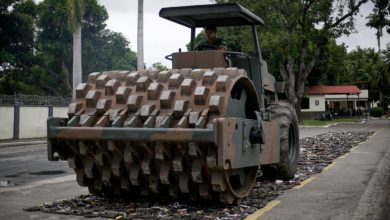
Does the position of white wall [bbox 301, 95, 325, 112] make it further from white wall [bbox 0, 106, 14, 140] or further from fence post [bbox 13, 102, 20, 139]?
white wall [bbox 0, 106, 14, 140]

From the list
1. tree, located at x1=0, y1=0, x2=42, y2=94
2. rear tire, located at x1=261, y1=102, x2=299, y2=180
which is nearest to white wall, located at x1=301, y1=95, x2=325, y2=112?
tree, located at x1=0, y1=0, x2=42, y2=94

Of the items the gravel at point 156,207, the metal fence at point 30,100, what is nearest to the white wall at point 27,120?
the metal fence at point 30,100

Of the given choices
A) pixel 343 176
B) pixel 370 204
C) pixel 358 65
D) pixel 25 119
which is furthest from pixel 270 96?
pixel 358 65

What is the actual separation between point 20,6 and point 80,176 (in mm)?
42134

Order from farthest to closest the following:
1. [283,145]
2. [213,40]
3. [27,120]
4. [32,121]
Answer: [32,121], [27,120], [283,145], [213,40]

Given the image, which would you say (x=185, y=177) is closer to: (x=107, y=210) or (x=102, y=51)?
(x=107, y=210)

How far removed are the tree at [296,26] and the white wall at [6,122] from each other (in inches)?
719

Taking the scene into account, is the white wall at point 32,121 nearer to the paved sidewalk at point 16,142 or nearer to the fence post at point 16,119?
the fence post at point 16,119

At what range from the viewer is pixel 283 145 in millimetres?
8680

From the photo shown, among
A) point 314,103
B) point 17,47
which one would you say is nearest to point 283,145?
point 17,47

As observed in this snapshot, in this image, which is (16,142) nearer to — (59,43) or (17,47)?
(17,47)

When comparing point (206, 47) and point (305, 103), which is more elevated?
point (305, 103)

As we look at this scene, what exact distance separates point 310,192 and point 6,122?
20163 millimetres

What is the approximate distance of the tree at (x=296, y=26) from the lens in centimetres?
3697
